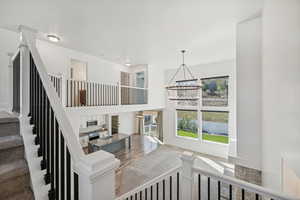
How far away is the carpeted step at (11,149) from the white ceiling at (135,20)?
227 cm

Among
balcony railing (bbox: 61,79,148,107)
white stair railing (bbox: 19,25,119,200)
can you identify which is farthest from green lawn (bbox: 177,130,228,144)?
white stair railing (bbox: 19,25,119,200)

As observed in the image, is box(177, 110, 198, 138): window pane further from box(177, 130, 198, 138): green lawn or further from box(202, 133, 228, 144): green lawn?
box(202, 133, 228, 144): green lawn

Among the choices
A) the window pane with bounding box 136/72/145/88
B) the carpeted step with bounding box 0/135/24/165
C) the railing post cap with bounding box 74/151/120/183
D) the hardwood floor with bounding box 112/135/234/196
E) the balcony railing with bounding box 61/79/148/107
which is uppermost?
the window pane with bounding box 136/72/145/88

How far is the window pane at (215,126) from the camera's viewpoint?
20.3ft

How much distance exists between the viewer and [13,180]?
1.08 metres

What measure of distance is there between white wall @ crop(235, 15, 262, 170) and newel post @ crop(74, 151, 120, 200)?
2.84 meters

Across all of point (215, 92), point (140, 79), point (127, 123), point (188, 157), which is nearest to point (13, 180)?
point (188, 157)

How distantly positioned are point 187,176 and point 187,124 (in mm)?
5970

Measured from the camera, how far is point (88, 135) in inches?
267

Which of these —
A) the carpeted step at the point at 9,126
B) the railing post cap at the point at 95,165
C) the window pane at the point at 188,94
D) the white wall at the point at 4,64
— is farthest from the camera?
the window pane at the point at 188,94

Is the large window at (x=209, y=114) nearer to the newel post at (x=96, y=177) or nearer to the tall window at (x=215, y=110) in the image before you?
the tall window at (x=215, y=110)

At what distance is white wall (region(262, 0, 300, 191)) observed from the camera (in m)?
1.22

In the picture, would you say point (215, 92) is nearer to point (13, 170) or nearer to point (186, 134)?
point (186, 134)

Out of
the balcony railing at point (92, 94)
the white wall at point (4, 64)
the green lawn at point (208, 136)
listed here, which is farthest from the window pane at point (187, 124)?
the white wall at point (4, 64)
